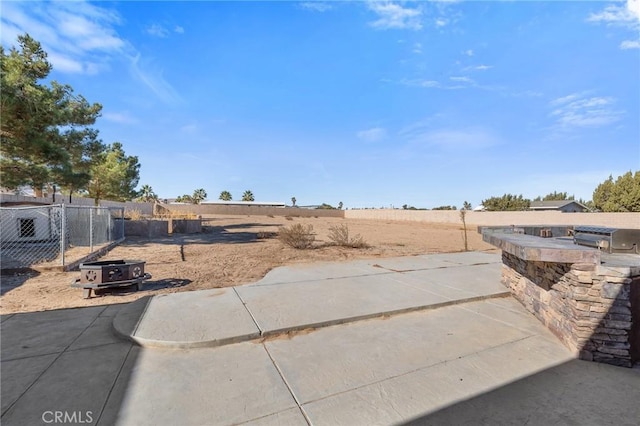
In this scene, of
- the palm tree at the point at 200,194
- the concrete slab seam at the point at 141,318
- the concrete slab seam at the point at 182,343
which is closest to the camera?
the concrete slab seam at the point at 182,343

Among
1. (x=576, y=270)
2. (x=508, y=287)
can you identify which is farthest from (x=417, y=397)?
(x=508, y=287)

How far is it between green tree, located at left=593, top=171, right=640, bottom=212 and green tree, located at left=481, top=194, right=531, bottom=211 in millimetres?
10407

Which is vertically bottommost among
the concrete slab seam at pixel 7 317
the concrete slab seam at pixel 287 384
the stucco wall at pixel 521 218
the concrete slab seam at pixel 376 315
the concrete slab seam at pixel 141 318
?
the concrete slab seam at pixel 287 384

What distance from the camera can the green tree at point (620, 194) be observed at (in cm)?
3271

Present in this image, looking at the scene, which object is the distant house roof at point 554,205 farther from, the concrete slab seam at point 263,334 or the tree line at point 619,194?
the concrete slab seam at point 263,334

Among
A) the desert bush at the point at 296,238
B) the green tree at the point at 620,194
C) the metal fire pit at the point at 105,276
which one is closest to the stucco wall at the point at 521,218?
the green tree at the point at 620,194

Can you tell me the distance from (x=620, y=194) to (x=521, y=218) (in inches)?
599

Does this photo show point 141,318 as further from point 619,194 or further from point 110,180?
point 619,194

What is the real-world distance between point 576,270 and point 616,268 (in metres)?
0.32

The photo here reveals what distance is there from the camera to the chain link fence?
29.3ft

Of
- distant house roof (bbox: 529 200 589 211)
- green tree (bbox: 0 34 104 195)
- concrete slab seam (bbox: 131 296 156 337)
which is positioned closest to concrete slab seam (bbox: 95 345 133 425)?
concrete slab seam (bbox: 131 296 156 337)

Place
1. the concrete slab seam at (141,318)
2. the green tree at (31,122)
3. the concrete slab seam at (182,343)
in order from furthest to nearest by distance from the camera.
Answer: the green tree at (31,122)
the concrete slab seam at (141,318)
the concrete slab seam at (182,343)

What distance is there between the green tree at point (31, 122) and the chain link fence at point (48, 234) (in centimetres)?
119

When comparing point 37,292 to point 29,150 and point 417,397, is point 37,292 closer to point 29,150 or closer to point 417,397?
point 417,397
